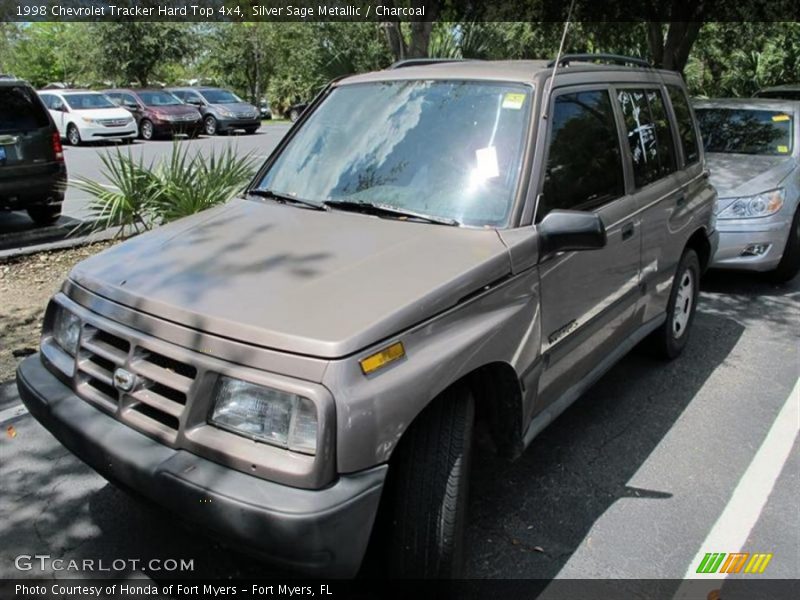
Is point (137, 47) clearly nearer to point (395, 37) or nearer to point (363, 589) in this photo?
point (395, 37)

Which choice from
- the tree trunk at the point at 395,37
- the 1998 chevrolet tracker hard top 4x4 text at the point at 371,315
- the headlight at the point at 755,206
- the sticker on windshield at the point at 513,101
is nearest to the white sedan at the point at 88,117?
the tree trunk at the point at 395,37

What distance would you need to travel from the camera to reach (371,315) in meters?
2.31

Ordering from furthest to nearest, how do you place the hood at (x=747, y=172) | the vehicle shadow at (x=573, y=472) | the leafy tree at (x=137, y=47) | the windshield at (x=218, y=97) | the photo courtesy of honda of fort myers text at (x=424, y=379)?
the leafy tree at (x=137, y=47), the windshield at (x=218, y=97), the hood at (x=747, y=172), the vehicle shadow at (x=573, y=472), the photo courtesy of honda of fort myers text at (x=424, y=379)

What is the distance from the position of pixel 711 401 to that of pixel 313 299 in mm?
3131

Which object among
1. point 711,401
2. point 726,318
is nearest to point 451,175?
point 711,401

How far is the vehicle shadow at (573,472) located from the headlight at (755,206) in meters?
2.09

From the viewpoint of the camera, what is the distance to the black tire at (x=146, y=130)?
77.3 feet

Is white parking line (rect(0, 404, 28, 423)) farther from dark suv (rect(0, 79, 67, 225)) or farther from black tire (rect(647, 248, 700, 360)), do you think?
dark suv (rect(0, 79, 67, 225))

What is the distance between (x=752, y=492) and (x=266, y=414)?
2.56 meters

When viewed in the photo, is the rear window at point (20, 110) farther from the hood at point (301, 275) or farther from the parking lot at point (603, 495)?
the hood at point (301, 275)

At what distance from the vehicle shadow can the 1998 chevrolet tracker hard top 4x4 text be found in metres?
0.44

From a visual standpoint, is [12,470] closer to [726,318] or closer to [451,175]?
[451,175]

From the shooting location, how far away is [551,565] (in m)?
2.96

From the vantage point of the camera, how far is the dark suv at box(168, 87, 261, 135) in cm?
2478
